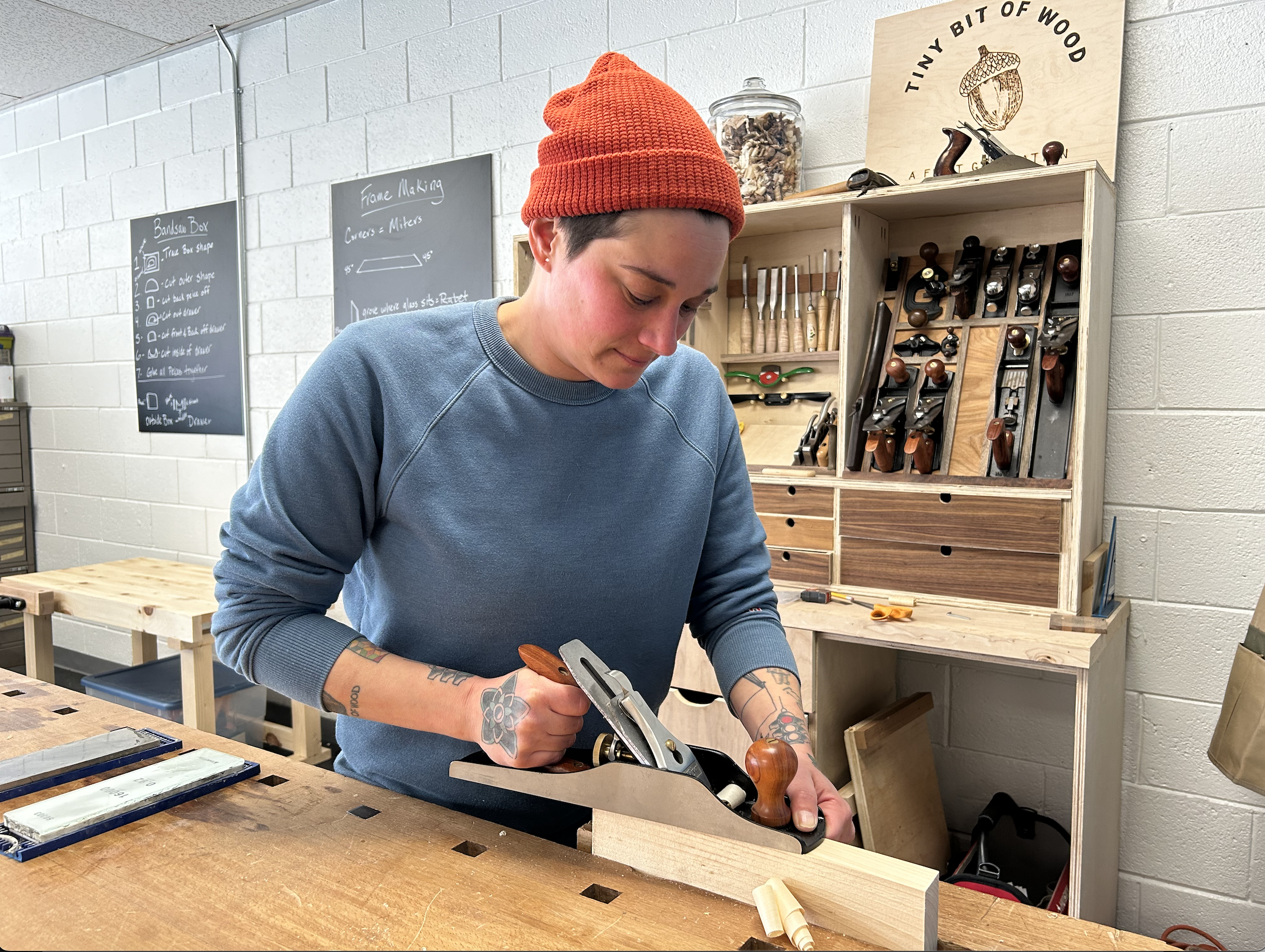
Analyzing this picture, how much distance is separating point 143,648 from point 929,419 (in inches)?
119

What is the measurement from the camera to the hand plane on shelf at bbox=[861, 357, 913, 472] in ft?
6.87

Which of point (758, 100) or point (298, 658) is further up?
point (758, 100)

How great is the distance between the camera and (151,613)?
2818mm

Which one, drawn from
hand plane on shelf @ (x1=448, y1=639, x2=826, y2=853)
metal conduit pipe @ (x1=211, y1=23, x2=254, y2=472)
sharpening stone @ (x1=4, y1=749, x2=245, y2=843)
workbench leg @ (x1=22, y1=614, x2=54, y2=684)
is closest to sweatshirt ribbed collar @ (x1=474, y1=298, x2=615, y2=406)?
hand plane on shelf @ (x1=448, y1=639, x2=826, y2=853)

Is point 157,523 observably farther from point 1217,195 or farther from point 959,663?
point 1217,195

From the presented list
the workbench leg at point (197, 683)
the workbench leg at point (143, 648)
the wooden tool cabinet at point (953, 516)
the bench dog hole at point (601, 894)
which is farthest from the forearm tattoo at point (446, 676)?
the workbench leg at point (143, 648)

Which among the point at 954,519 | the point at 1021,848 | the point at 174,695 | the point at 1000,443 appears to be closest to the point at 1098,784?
the point at 1021,848

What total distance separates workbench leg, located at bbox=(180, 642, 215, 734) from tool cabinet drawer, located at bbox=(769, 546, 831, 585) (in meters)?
1.68

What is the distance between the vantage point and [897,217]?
7.59 feet

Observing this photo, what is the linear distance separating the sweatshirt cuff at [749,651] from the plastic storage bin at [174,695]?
2.00m

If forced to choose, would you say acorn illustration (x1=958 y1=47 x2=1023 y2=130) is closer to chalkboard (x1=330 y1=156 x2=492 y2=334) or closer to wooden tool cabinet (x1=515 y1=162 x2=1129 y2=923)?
wooden tool cabinet (x1=515 y1=162 x2=1129 y2=923)

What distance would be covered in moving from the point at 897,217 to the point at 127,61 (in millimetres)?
3569

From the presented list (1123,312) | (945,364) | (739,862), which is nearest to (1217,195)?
(1123,312)

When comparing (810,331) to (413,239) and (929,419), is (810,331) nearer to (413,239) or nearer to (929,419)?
(929,419)
